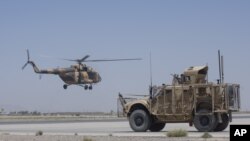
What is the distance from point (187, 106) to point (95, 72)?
6152 cm

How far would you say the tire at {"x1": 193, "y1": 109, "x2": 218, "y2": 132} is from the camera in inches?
Answer: 1024

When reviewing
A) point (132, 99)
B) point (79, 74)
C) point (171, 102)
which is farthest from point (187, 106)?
point (79, 74)

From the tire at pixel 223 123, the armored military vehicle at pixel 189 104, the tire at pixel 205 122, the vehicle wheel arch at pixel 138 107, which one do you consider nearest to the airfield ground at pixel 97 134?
the tire at pixel 223 123

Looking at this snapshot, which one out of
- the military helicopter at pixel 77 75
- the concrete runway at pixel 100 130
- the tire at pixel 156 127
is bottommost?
the concrete runway at pixel 100 130

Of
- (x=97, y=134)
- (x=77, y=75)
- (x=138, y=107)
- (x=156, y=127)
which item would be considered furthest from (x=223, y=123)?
(x=77, y=75)

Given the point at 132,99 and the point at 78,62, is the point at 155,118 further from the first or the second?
the point at 78,62

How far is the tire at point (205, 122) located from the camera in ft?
Result: 85.4

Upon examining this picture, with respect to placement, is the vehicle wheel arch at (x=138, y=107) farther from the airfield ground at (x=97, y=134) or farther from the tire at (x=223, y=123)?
the tire at (x=223, y=123)

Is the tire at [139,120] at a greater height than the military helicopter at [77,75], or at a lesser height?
lesser

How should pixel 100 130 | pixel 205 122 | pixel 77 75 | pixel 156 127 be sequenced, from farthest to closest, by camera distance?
pixel 77 75 → pixel 100 130 → pixel 156 127 → pixel 205 122

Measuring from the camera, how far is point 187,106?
2686 centimetres

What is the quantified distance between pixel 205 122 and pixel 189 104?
1.26 m

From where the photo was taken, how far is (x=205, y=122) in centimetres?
2623

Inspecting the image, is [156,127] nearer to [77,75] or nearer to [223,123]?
[223,123]
